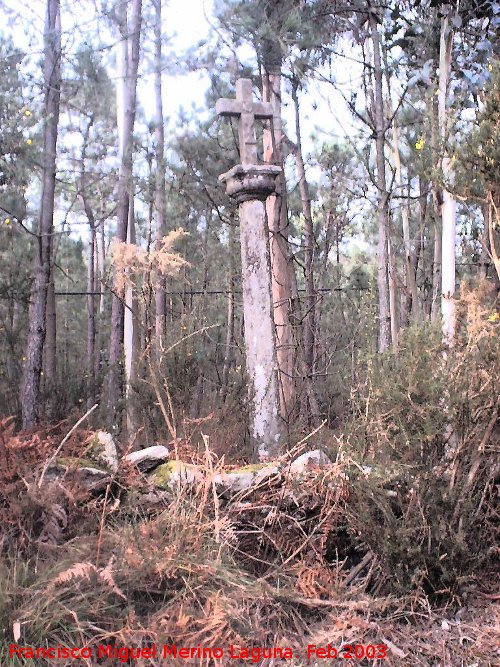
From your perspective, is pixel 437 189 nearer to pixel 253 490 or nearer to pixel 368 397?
pixel 368 397

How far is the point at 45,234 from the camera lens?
7.36 meters

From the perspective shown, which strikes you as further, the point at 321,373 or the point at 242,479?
the point at 321,373

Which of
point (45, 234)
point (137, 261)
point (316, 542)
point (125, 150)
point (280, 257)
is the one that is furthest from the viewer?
point (125, 150)

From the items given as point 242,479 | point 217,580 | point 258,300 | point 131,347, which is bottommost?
point 217,580

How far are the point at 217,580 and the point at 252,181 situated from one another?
3.33 m

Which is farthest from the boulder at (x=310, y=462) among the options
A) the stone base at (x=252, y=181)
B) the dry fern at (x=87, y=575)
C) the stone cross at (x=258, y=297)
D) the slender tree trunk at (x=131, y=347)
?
the stone base at (x=252, y=181)

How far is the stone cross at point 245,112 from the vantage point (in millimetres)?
5469

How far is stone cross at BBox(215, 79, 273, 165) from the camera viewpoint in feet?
17.9

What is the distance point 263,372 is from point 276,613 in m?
2.54

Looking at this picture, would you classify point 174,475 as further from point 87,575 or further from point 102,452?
point 87,575

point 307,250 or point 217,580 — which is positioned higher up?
point 307,250

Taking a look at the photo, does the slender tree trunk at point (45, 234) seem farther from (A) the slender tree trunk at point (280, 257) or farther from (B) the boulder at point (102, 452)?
(B) the boulder at point (102, 452)

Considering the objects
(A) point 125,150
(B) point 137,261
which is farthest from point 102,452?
(A) point 125,150

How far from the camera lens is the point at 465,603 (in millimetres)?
3014
